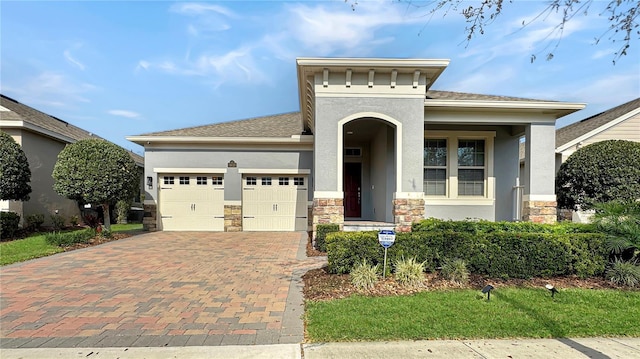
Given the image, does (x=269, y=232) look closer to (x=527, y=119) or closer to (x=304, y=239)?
(x=304, y=239)

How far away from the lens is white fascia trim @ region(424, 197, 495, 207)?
10445 mm

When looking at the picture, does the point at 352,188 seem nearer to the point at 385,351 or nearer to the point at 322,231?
the point at 322,231

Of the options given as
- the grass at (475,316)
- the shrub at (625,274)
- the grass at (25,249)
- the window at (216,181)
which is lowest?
the grass at (25,249)

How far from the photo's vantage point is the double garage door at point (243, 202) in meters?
12.6

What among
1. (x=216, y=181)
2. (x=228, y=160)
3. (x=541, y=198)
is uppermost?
(x=228, y=160)

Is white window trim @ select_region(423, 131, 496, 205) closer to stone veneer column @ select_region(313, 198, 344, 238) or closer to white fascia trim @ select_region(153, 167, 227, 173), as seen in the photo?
stone veneer column @ select_region(313, 198, 344, 238)

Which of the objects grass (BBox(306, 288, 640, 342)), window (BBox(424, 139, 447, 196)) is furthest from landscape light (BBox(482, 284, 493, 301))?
window (BBox(424, 139, 447, 196))

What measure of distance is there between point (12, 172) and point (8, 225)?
5.49 feet

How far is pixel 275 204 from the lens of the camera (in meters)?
12.6

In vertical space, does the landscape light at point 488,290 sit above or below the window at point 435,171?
below

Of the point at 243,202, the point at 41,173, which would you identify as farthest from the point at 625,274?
the point at 41,173

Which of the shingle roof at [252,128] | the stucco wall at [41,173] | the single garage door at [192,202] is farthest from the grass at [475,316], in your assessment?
the stucco wall at [41,173]

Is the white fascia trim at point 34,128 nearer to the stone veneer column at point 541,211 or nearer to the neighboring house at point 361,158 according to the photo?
the neighboring house at point 361,158

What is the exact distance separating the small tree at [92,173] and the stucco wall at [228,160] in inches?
73.7
